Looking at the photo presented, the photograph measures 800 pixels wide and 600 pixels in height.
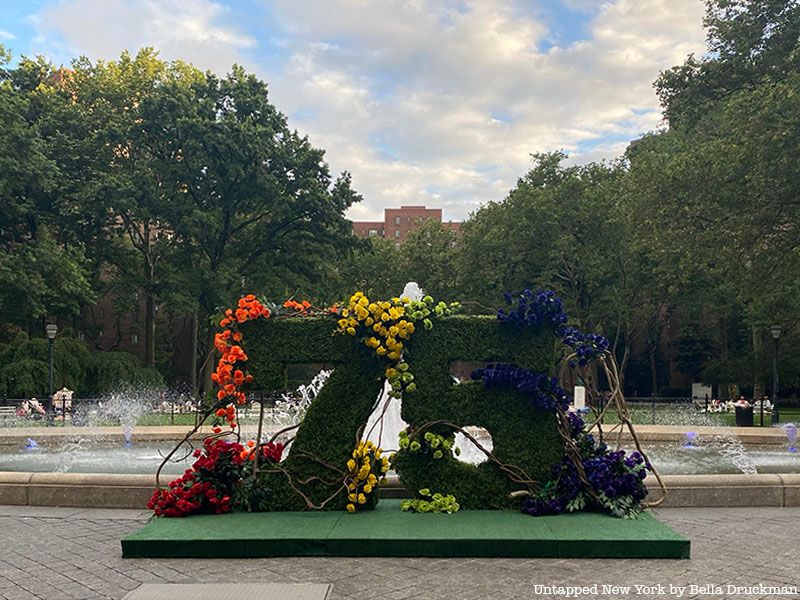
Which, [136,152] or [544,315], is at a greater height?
[136,152]

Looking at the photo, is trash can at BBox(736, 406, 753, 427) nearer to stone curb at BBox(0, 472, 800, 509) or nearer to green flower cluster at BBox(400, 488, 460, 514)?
stone curb at BBox(0, 472, 800, 509)

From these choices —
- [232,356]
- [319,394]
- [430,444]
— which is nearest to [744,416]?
[430,444]

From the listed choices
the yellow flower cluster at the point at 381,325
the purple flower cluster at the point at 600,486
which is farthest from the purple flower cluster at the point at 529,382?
the yellow flower cluster at the point at 381,325

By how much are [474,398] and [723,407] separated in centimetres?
2857

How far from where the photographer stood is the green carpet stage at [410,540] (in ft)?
21.4

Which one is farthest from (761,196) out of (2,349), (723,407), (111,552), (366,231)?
(366,231)

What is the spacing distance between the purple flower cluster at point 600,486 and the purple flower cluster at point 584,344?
1.10 m

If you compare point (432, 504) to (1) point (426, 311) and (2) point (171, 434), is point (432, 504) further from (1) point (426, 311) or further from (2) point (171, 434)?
(2) point (171, 434)

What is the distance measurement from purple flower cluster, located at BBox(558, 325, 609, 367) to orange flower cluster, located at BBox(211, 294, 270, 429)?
11.1 ft

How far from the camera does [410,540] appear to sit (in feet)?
21.7

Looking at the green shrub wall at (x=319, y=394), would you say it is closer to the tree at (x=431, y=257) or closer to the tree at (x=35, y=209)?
the tree at (x=35, y=209)

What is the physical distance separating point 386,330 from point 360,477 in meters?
1.59

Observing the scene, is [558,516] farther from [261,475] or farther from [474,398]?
[261,475]

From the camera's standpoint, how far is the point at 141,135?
1302 inches
